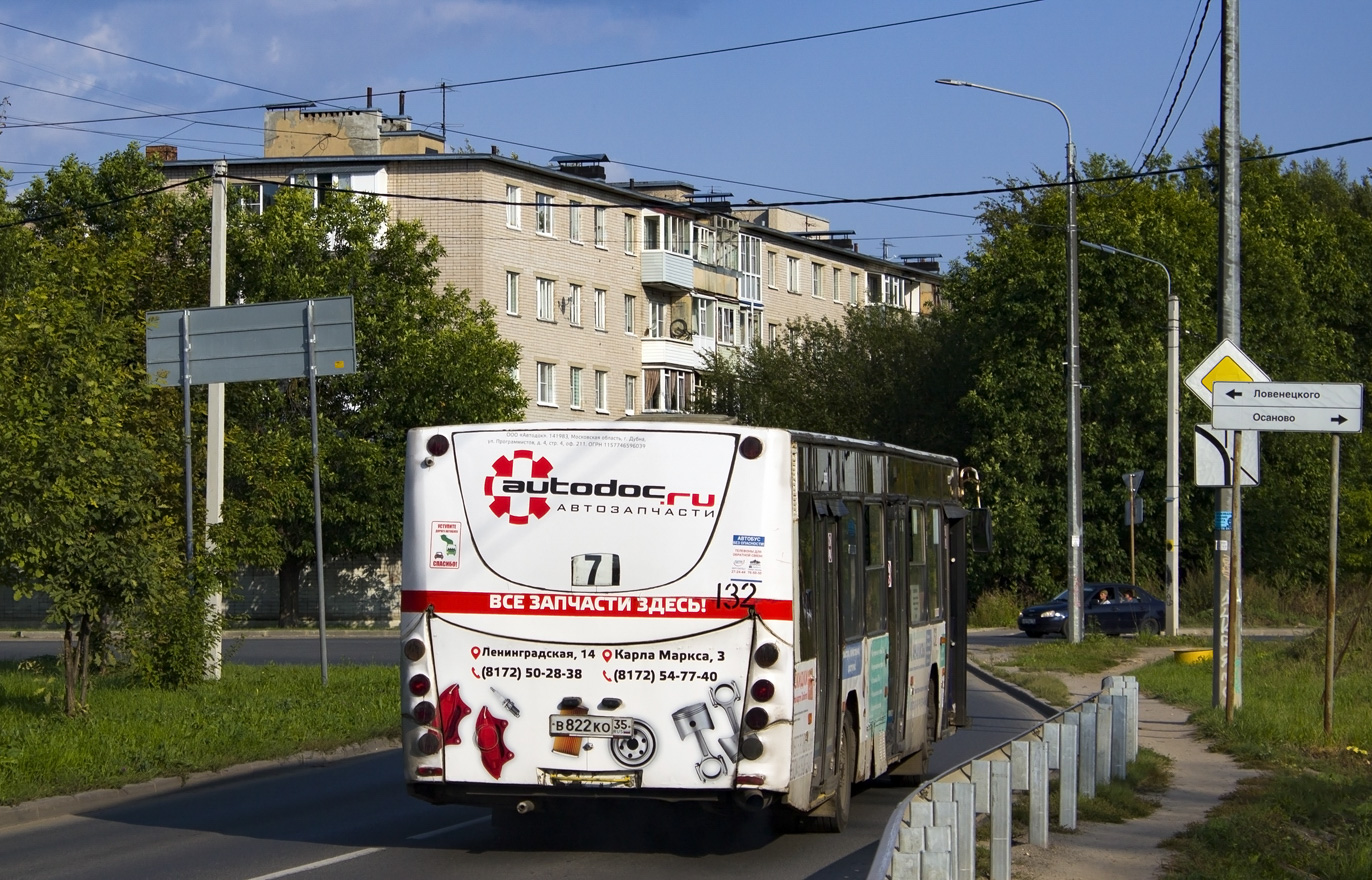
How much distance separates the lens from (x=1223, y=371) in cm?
1609

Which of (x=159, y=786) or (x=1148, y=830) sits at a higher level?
(x=1148, y=830)

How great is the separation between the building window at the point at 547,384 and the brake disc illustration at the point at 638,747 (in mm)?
51426

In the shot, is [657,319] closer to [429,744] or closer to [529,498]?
[529,498]

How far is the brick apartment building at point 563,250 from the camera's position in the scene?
58438mm

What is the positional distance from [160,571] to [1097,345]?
34113 millimetres

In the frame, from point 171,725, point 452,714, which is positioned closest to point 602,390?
point 171,725

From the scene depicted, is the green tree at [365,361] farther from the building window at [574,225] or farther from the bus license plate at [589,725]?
the bus license plate at [589,725]

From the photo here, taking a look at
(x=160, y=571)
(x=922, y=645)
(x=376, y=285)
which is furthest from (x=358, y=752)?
(x=376, y=285)

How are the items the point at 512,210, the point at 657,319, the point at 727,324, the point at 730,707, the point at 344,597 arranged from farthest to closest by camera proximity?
1. the point at 727,324
2. the point at 657,319
3. the point at 512,210
4. the point at 344,597
5. the point at 730,707

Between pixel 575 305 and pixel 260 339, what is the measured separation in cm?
4194

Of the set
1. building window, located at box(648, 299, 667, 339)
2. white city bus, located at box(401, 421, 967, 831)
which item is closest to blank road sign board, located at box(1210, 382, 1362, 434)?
white city bus, located at box(401, 421, 967, 831)

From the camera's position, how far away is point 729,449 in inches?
385

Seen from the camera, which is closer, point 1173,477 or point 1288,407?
point 1288,407

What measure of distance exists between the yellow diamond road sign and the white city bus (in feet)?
23.5
